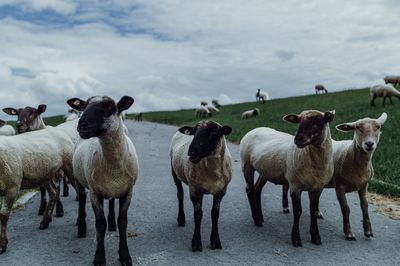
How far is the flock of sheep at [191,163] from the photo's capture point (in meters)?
6.50

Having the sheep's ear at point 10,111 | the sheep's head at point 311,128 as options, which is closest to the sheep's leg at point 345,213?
the sheep's head at point 311,128

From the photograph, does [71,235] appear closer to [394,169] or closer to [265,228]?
[265,228]

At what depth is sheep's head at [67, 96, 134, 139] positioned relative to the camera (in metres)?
5.85

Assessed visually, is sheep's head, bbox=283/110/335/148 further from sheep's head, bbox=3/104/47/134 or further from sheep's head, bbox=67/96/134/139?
sheep's head, bbox=3/104/47/134

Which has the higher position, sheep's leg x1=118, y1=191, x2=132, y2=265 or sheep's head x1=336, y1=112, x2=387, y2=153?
sheep's head x1=336, y1=112, x2=387, y2=153

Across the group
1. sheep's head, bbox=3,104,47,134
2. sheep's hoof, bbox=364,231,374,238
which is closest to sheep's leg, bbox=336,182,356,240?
sheep's hoof, bbox=364,231,374,238

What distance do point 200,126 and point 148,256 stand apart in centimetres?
215

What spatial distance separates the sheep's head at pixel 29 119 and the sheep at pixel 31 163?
1483mm

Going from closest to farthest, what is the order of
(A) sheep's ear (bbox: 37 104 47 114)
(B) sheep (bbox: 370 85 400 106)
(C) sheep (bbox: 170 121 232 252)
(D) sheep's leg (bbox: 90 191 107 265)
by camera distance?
(D) sheep's leg (bbox: 90 191 107 265)
(C) sheep (bbox: 170 121 232 252)
(A) sheep's ear (bbox: 37 104 47 114)
(B) sheep (bbox: 370 85 400 106)

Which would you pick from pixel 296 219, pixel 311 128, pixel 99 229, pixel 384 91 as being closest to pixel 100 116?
→ pixel 99 229

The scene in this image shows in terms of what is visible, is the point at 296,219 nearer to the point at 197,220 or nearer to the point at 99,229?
the point at 197,220

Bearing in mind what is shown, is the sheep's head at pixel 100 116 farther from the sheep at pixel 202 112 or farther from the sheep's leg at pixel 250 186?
the sheep at pixel 202 112

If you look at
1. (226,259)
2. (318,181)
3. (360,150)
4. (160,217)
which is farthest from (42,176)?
(360,150)

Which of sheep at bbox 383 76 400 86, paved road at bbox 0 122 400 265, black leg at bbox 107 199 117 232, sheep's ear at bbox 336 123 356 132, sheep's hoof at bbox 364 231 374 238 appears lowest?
paved road at bbox 0 122 400 265
